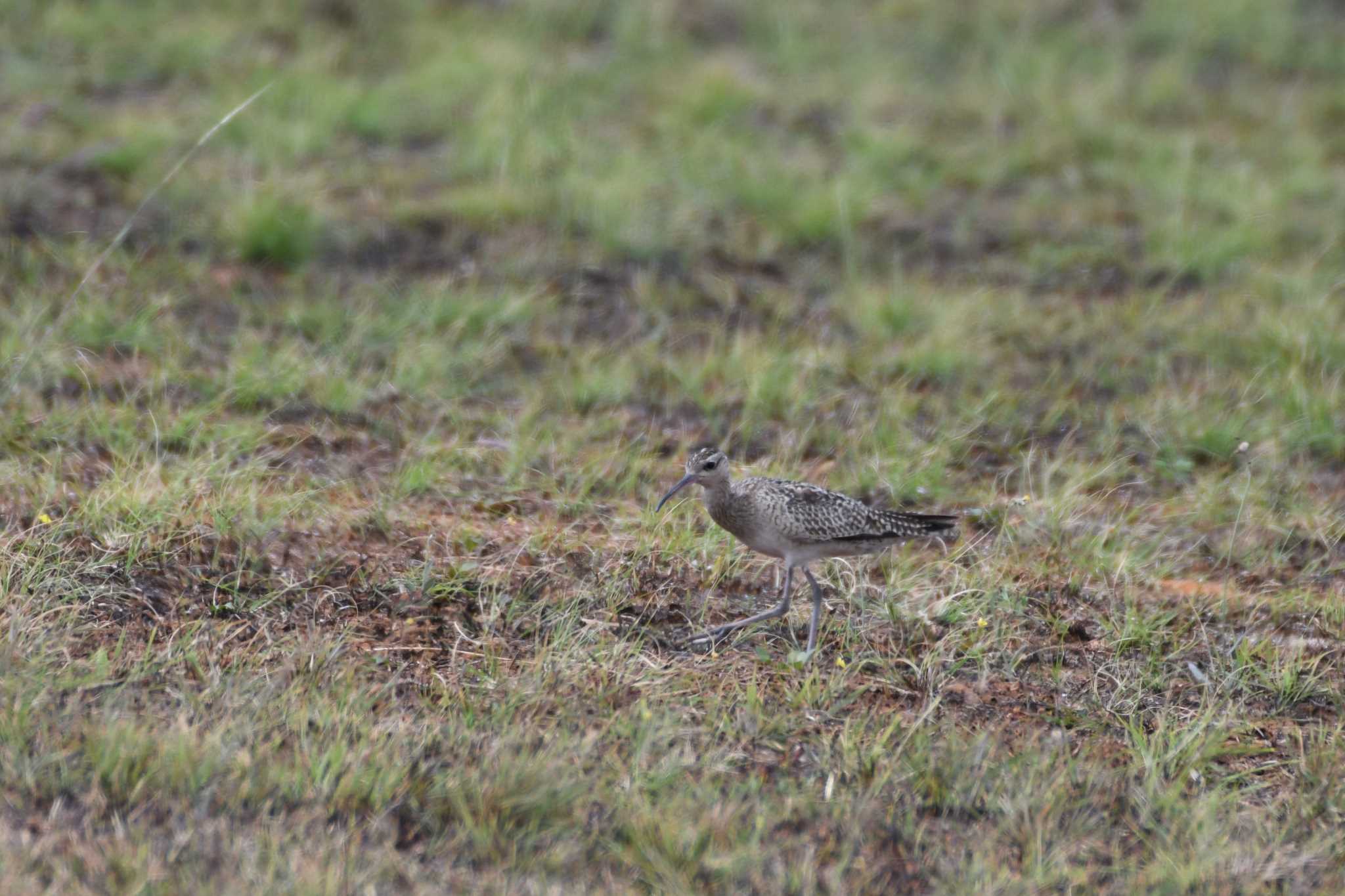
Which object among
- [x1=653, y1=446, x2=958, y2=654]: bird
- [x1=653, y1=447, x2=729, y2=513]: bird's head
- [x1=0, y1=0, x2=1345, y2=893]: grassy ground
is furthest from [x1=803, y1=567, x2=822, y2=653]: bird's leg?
[x1=653, y1=447, x2=729, y2=513]: bird's head

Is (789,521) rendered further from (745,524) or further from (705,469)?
(705,469)

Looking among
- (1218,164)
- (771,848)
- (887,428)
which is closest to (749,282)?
(887,428)

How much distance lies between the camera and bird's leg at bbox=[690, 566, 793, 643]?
5566 millimetres

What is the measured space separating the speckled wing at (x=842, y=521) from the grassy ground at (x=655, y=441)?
0.98 feet

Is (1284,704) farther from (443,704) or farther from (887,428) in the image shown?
A: (443,704)

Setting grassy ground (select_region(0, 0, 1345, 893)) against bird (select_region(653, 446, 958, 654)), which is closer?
grassy ground (select_region(0, 0, 1345, 893))

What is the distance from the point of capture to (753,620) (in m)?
5.57

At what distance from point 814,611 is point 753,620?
0.77 feet

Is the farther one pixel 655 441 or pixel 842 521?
pixel 655 441

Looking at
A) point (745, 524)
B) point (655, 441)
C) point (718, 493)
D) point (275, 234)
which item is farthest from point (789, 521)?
point (275, 234)

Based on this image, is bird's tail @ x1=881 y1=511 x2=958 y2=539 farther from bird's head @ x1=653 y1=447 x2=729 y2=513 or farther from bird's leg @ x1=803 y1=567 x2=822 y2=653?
bird's head @ x1=653 y1=447 x2=729 y2=513

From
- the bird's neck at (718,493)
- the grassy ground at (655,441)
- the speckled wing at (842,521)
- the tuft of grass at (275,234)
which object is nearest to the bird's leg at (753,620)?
the grassy ground at (655,441)

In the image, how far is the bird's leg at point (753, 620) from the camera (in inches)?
219

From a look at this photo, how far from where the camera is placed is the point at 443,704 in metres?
5.02
